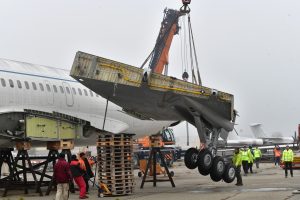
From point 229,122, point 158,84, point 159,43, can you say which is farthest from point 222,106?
point 159,43

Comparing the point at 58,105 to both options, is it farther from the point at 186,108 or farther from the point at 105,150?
the point at 186,108

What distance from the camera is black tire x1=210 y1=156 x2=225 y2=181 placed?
65.8 feet

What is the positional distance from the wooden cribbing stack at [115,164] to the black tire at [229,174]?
372 centimetres

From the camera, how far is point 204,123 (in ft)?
71.3

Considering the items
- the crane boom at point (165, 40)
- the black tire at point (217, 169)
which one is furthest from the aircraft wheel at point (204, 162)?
the crane boom at point (165, 40)

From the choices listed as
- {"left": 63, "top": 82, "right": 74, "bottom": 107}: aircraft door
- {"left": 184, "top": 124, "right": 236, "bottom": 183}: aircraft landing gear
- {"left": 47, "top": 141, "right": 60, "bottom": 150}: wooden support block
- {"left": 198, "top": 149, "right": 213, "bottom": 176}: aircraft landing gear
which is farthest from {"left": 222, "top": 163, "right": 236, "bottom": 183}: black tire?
{"left": 63, "top": 82, "right": 74, "bottom": 107}: aircraft door

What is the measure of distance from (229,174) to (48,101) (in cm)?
747

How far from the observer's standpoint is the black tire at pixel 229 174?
20438 millimetres

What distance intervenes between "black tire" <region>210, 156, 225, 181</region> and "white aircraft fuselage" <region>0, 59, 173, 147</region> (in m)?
5.20

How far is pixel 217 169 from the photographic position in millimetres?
20109

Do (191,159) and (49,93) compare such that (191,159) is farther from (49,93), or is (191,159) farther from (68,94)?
(49,93)

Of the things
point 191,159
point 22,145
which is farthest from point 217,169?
point 22,145

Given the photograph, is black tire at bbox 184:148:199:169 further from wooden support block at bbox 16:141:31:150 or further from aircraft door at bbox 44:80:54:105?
wooden support block at bbox 16:141:31:150

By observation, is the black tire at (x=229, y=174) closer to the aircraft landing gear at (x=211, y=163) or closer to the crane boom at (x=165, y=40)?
the aircraft landing gear at (x=211, y=163)
